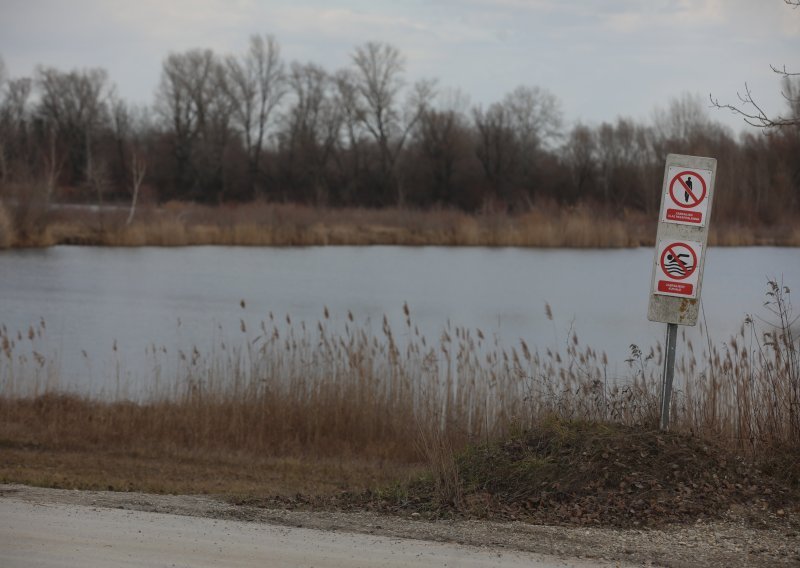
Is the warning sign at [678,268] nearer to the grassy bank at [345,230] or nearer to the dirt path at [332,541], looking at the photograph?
the dirt path at [332,541]

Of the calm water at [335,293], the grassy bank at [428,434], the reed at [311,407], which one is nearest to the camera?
the grassy bank at [428,434]

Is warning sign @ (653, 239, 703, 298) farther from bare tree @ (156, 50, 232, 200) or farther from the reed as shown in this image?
bare tree @ (156, 50, 232, 200)

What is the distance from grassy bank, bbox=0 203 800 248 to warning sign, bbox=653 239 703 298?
34.2 metres

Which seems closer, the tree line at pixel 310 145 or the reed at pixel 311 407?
the reed at pixel 311 407

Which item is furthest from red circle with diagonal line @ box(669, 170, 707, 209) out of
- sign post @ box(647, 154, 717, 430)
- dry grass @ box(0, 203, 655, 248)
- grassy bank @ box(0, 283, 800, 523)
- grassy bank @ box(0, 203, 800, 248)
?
grassy bank @ box(0, 203, 800, 248)

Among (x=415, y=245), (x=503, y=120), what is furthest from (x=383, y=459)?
(x=503, y=120)

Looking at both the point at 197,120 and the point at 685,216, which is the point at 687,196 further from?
the point at 197,120

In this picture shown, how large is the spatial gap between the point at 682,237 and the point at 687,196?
0.95 ft

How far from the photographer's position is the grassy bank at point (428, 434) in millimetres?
6680

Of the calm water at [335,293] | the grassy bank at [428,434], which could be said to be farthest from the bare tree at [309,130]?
the grassy bank at [428,434]

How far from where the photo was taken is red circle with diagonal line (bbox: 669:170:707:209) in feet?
22.9

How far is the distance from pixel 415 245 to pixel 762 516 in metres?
39.6

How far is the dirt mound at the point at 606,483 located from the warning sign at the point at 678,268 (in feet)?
3.43

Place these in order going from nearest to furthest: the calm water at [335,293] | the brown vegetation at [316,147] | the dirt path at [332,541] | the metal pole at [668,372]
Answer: the dirt path at [332,541] → the metal pole at [668,372] → the calm water at [335,293] → the brown vegetation at [316,147]
